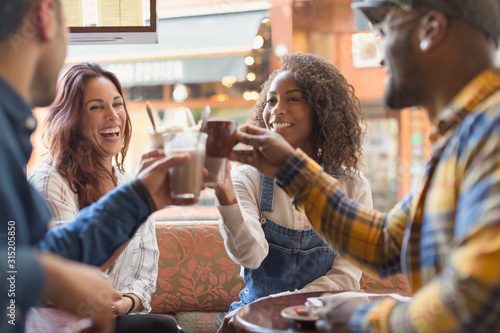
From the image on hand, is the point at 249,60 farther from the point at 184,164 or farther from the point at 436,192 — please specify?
the point at 436,192

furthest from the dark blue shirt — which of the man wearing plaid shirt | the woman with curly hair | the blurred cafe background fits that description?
the blurred cafe background

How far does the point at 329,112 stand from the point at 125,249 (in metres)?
1.16

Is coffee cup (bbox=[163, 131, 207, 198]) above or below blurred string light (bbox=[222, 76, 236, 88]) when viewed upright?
below

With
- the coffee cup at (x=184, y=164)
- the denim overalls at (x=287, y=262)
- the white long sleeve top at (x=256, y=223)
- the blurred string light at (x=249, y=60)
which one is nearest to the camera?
the coffee cup at (x=184, y=164)

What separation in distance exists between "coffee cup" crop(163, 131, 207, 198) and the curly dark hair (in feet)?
3.78

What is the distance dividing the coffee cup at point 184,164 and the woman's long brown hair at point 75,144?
925 mm

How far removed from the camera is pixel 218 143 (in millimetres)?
1707

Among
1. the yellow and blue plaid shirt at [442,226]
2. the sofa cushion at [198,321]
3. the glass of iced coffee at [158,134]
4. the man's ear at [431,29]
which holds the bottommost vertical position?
the sofa cushion at [198,321]

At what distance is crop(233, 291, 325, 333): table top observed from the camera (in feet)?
4.50

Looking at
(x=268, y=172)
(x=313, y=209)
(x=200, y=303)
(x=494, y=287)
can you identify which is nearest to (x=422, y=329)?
(x=494, y=287)

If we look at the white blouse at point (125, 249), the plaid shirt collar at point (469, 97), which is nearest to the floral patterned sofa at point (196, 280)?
the white blouse at point (125, 249)

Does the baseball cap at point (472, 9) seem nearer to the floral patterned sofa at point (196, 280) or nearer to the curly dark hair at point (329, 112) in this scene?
the curly dark hair at point (329, 112)

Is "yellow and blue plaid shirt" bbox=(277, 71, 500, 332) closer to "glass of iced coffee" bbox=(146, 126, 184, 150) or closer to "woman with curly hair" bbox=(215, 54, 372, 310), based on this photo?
"glass of iced coffee" bbox=(146, 126, 184, 150)

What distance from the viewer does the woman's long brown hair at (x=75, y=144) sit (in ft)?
7.54
